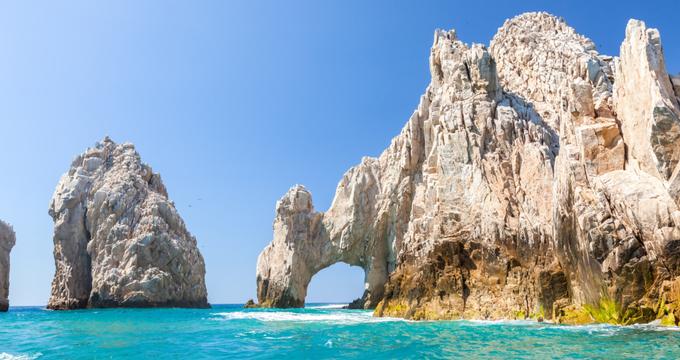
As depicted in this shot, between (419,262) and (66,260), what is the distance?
58935mm

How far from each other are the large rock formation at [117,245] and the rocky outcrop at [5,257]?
21.4 ft

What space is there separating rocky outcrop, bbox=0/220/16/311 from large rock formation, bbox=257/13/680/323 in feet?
153

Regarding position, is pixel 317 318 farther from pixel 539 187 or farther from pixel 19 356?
pixel 19 356

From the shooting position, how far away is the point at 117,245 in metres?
72.2

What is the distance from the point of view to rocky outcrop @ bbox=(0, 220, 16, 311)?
6506 centimetres

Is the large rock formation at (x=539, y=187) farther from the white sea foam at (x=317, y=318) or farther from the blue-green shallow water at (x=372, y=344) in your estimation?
the blue-green shallow water at (x=372, y=344)

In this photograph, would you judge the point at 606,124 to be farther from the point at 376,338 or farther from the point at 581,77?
the point at 376,338

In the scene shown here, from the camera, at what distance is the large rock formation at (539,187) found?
21.3 metres

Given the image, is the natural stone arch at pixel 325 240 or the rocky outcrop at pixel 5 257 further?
the rocky outcrop at pixel 5 257

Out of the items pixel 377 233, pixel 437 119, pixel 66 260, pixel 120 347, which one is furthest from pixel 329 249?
pixel 120 347

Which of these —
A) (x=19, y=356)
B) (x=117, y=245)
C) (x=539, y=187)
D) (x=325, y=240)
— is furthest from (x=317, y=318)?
(x=117, y=245)

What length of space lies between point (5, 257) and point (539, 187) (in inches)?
2625

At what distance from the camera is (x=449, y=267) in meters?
34.8

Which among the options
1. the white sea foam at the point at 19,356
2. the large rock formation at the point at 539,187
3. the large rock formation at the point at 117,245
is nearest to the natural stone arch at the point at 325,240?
the large rock formation at the point at 539,187
